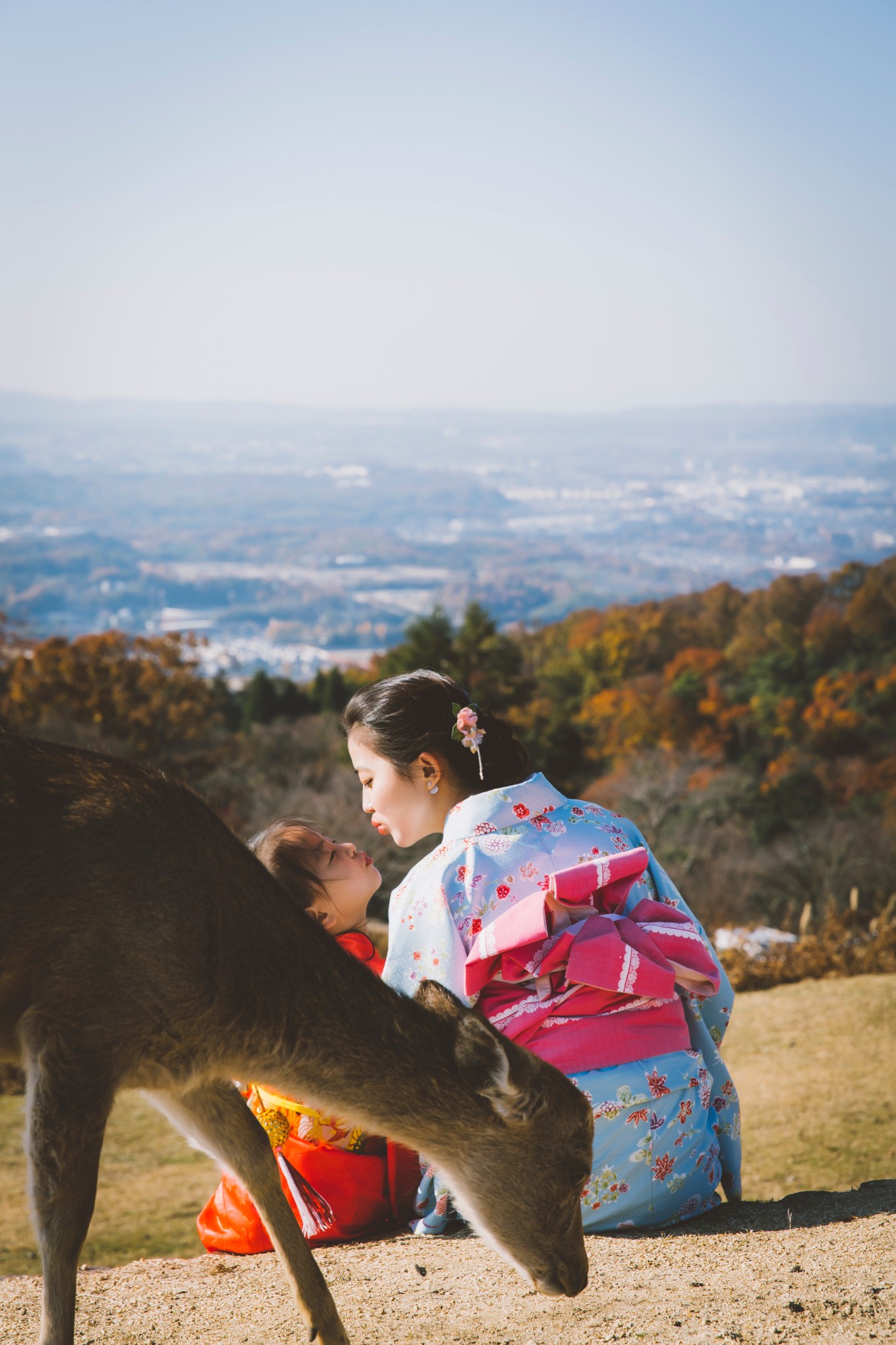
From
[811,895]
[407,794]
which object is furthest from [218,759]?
[407,794]

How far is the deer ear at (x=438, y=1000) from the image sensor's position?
3.38m

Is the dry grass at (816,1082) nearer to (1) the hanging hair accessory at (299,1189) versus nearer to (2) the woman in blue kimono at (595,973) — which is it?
(2) the woman in blue kimono at (595,973)

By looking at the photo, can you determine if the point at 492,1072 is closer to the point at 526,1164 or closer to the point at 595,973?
the point at 526,1164

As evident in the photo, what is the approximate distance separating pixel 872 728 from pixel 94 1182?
158 feet

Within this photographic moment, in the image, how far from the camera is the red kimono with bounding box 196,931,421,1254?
438 cm

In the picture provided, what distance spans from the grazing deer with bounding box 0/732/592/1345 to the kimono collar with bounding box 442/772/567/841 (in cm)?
99

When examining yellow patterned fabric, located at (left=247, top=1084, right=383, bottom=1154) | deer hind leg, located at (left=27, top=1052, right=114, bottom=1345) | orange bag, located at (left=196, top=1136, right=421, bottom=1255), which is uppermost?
deer hind leg, located at (left=27, top=1052, right=114, bottom=1345)

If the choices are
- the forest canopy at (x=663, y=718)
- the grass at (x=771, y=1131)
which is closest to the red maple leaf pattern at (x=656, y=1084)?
the grass at (x=771, y=1131)

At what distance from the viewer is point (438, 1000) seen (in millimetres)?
3420

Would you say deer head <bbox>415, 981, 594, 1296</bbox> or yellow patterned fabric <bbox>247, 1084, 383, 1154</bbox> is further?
yellow patterned fabric <bbox>247, 1084, 383, 1154</bbox>

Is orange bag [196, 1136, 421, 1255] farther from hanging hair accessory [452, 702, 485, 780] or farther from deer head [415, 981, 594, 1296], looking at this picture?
hanging hair accessory [452, 702, 485, 780]

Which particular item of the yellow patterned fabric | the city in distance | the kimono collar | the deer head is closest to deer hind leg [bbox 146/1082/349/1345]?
the deer head

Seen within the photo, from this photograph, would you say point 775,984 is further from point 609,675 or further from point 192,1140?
point 609,675

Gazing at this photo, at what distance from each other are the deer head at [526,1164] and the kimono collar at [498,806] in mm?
985
